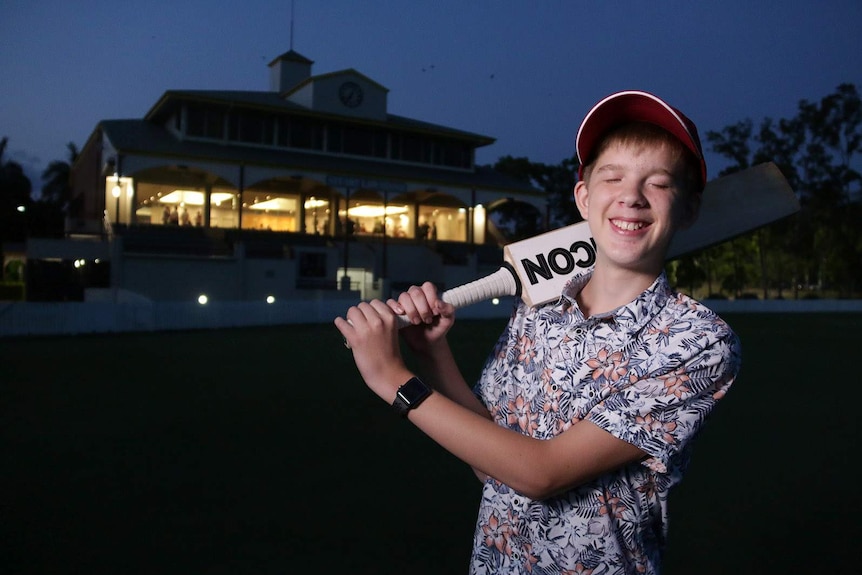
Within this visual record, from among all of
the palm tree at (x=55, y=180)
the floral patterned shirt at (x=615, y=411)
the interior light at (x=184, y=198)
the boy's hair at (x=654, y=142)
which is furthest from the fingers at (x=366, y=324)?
the palm tree at (x=55, y=180)

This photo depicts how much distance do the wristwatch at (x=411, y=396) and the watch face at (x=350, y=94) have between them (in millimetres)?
40164

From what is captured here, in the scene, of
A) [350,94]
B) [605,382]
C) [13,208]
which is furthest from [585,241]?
[13,208]

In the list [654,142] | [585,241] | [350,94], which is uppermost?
[350,94]

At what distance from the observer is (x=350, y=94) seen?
132 ft

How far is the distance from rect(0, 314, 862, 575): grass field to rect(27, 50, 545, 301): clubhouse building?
17053 millimetres

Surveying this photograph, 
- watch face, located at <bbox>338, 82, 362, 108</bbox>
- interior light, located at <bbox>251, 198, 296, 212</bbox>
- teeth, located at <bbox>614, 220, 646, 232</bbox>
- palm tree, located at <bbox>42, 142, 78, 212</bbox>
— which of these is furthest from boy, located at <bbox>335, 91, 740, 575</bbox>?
palm tree, located at <bbox>42, 142, 78, 212</bbox>

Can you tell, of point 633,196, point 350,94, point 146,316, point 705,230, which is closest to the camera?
point 633,196

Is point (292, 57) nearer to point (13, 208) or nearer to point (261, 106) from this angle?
point (261, 106)

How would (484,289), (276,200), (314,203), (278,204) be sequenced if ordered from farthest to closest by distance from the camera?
(314,203), (278,204), (276,200), (484,289)

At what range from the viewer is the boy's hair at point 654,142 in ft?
5.52

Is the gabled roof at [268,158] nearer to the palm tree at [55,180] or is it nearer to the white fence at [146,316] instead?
the white fence at [146,316]

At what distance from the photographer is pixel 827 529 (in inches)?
202

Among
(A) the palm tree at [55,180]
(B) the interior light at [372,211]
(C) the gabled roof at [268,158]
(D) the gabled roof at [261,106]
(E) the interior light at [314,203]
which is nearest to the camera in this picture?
(C) the gabled roof at [268,158]

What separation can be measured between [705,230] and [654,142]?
1.23 metres
